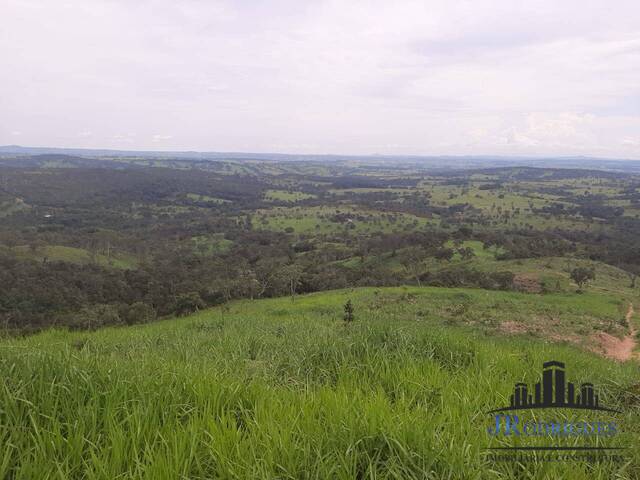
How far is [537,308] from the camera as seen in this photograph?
85.1ft

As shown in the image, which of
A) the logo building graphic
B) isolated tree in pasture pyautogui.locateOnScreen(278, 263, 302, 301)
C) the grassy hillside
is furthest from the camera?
isolated tree in pasture pyautogui.locateOnScreen(278, 263, 302, 301)

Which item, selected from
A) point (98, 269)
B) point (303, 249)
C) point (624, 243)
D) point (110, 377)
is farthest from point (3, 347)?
point (624, 243)

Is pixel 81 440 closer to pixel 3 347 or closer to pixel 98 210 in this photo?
pixel 3 347

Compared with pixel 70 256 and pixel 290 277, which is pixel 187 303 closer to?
pixel 290 277

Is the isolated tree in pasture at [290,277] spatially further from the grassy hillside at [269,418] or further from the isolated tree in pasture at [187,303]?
the grassy hillside at [269,418]

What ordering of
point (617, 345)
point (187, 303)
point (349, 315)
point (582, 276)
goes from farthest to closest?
1. point (187, 303)
2. point (582, 276)
3. point (617, 345)
4. point (349, 315)

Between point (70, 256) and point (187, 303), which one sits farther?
point (70, 256)

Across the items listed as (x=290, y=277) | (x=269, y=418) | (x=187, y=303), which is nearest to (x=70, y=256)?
(x=187, y=303)

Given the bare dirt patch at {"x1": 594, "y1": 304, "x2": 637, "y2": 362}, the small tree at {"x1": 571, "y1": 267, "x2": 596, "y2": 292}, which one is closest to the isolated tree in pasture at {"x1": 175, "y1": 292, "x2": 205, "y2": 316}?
the bare dirt patch at {"x1": 594, "y1": 304, "x2": 637, "y2": 362}

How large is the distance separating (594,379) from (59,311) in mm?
60113

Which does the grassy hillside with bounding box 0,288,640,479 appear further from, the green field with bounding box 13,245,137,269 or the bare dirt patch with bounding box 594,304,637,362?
the green field with bounding box 13,245,137,269

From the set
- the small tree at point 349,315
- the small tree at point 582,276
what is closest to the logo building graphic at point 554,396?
the small tree at point 349,315

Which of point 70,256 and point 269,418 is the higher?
point 269,418

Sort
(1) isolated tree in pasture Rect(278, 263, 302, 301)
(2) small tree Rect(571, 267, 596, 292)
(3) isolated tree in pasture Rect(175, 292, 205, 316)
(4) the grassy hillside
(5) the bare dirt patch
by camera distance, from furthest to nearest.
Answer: (1) isolated tree in pasture Rect(278, 263, 302, 301) < (3) isolated tree in pasture Rect(175, 292, 205, 316) < (2) small tree Rect(571, 267, 596, 292) < (5) the bare dirt patch < (4) the grassy hillside
